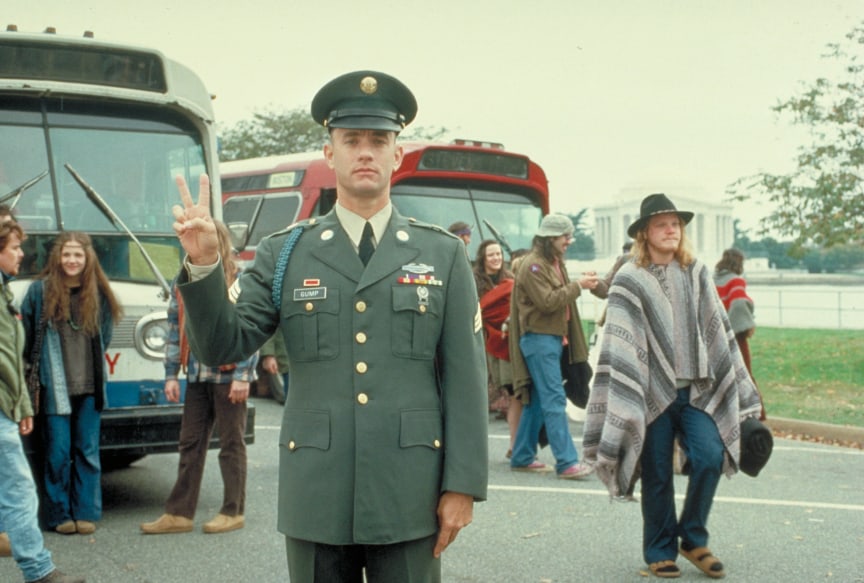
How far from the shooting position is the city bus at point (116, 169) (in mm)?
7570

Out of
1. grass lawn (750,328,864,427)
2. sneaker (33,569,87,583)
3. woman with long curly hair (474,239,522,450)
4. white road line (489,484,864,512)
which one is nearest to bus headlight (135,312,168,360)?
sneaker (33,569,87,583)

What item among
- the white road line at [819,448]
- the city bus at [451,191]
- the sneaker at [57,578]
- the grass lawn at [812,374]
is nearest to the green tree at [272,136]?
the grass lawn at [812,374]

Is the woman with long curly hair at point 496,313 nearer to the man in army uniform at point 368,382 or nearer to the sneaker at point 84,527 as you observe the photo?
the sneaker at point 84,527

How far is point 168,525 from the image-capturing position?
7137 mm

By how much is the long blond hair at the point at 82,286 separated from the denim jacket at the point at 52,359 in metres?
0.05

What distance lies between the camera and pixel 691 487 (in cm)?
602

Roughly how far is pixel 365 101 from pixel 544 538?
13.8 ft

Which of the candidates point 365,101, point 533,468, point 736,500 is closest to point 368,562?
point 365,101

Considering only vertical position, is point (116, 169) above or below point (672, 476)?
above

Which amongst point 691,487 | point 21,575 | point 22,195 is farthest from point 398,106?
point 22,195

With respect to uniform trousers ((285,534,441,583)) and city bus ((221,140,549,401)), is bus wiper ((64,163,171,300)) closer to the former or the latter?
city bus ((221,140,549,401))

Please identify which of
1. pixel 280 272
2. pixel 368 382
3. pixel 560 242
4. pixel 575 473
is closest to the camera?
pixel 368 382

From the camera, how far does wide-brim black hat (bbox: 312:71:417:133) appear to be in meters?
3.31

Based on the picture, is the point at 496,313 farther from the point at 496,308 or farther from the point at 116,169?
the point at 116,169
